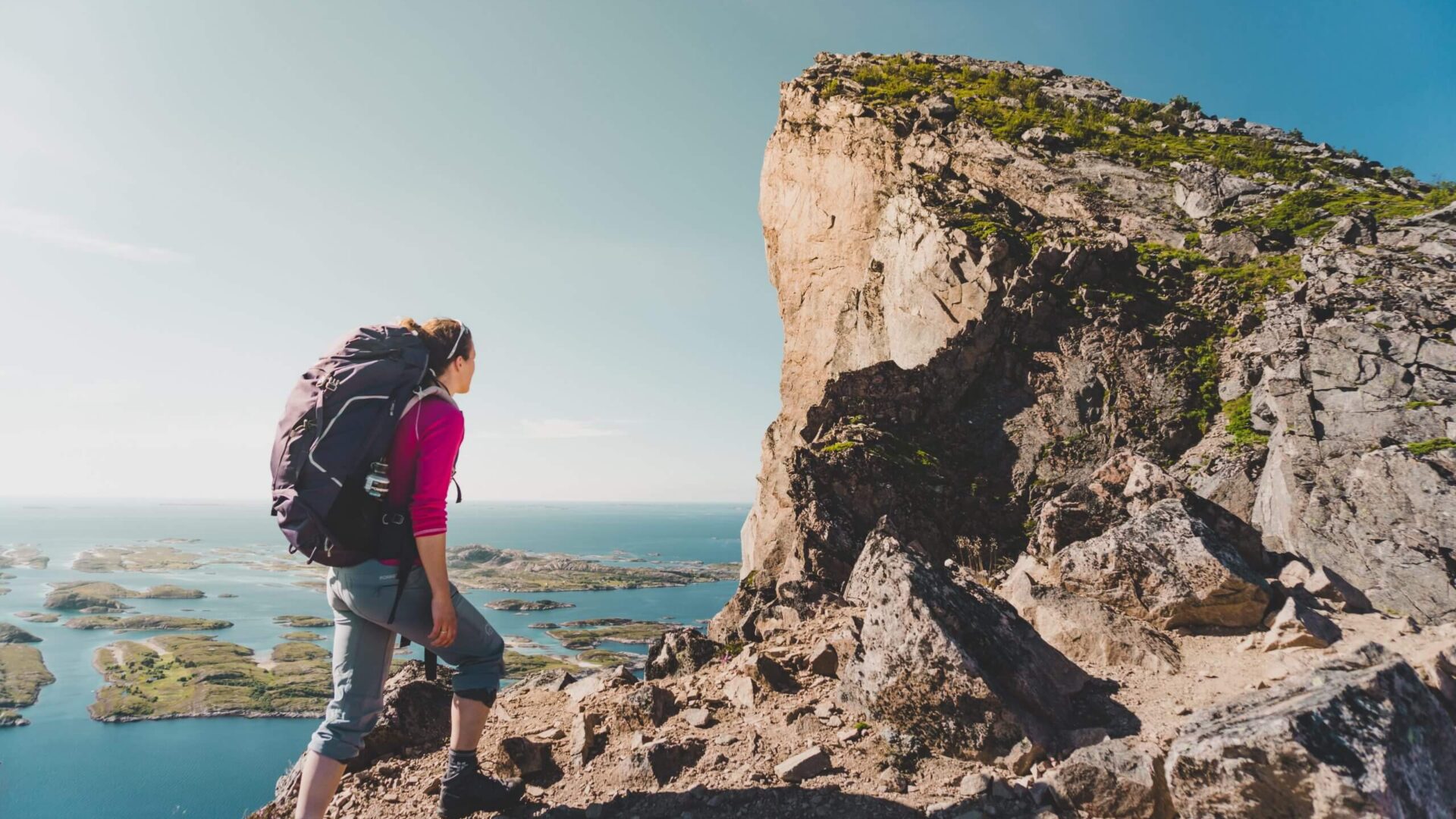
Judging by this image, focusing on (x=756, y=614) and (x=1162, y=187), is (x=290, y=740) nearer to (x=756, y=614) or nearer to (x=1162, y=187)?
(x=756, y=614)

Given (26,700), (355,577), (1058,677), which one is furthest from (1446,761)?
(26,700)

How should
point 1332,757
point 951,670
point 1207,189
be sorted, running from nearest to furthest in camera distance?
1. point 1332,757
2. point 951,670
3. point 1207,189

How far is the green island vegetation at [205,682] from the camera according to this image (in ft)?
203

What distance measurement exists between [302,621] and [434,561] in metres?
114

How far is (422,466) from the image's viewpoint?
360 centimetres

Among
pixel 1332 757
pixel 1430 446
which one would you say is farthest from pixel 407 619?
pixel 1430 446

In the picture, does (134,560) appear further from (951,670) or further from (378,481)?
(951,670)

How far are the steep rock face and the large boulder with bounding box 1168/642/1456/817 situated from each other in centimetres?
429

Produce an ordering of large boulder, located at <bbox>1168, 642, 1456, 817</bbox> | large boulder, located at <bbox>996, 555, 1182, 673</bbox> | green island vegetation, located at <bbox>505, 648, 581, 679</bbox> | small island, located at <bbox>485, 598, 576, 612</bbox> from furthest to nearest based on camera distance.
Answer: small island, located at <bbox>485, 598, 576, 612</bbox>
green island vegetation, located at <bbox>505, 648, 581, 679</bbox>
large boulder, located at <bbox>996, 555, 1182, 673</bbox>
large boulder, located at <bbox>1168, 642, 1456, 817</bbox>

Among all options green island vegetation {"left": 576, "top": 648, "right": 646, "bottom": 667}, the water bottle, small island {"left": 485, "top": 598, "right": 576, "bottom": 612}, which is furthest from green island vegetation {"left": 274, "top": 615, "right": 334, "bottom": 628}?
the water bottle

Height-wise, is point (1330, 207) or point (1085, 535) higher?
point (1330, 207)

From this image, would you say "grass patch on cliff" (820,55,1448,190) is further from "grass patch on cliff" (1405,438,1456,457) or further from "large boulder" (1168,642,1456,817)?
"large boulder" (1168,642,1456,817)

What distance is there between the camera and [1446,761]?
3.20m

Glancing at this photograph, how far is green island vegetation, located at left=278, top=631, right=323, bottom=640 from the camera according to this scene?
84.1 metres
